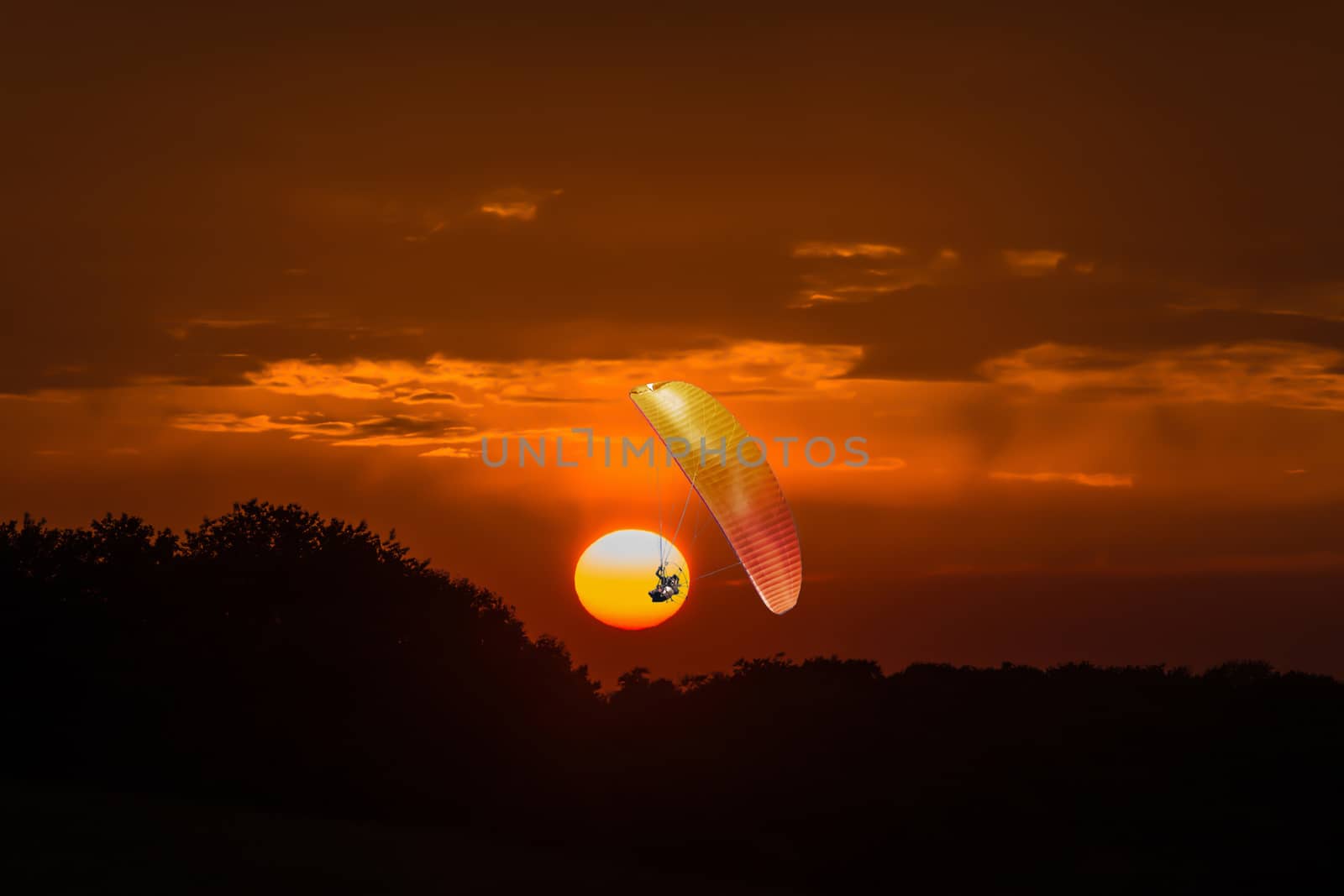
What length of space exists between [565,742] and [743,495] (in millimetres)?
15600

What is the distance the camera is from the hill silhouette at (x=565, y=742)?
31156 mm

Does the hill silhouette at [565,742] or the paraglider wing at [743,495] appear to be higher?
the paraglider wing at [743,495]

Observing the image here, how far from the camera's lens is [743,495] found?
34719 mm

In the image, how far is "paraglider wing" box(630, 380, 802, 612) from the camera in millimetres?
34688

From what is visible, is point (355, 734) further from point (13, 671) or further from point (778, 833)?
point (778, 833)

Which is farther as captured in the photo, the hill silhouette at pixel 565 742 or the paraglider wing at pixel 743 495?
the paraglider wing at pixel 743 495

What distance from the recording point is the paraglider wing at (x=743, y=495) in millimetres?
34688

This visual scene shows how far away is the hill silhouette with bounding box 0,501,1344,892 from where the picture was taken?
102 feet

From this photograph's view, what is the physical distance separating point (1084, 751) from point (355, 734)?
22.9 meters

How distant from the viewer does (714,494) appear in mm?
35344

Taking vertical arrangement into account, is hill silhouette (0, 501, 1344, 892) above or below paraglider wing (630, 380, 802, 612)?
below

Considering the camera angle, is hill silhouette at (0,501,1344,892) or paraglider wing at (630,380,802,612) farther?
paraglider wing at (630,380,802,612)

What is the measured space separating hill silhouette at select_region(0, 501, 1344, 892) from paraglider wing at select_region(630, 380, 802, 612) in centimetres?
585

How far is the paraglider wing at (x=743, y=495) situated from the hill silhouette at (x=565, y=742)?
5.85m
